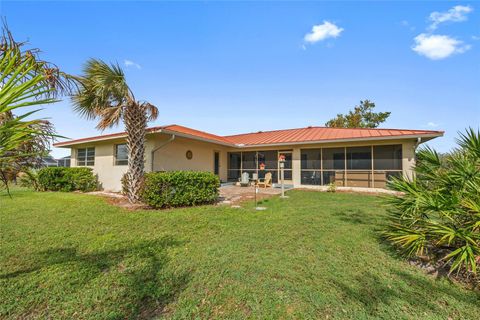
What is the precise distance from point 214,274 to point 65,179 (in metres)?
13.2

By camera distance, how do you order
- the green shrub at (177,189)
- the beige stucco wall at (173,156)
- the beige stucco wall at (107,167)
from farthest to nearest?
the beige stucco wall at (107,167) < the beige stucco wall at (173,156) < the green shrub at (177,189)

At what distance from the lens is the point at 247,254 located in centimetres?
358

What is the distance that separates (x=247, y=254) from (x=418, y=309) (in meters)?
2.27

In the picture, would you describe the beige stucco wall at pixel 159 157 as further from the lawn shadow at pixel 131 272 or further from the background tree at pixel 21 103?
the background tree at pixel 21 103

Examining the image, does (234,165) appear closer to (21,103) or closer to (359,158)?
(359,158)

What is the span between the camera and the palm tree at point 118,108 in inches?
271

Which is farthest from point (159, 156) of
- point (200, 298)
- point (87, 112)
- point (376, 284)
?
point (376, 284)

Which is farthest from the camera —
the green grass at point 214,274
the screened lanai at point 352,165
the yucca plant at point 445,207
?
the screened lanai at point 352,165

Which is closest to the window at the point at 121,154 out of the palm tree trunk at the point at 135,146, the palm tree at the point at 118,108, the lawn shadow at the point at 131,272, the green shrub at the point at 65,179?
the green shrub at the point at 65,179

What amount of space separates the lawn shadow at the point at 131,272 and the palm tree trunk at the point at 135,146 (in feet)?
13.9

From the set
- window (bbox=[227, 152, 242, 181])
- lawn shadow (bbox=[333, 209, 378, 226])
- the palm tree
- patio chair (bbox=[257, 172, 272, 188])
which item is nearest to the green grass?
lawn shadow (bbox=[333, 209, 378, 226])

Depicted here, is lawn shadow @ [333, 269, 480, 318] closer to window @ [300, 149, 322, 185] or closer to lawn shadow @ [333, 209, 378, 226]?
lawn shadow @ [333, 209, 378, 226]

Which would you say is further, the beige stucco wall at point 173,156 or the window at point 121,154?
the window at point 121,154

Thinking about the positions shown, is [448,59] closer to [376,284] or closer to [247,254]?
[376,284]
